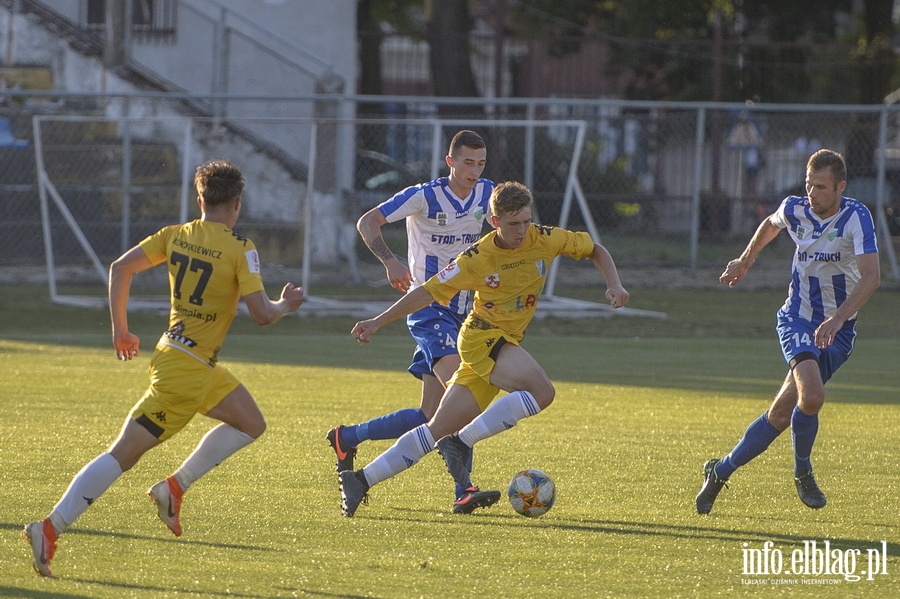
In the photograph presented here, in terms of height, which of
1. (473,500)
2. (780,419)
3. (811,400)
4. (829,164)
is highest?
(829,164)

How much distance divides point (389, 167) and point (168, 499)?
62.2 feet

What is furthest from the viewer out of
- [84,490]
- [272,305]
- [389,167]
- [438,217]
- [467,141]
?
[389,167]

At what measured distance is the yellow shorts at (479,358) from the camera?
251 inches

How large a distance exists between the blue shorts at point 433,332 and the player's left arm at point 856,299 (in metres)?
1.83

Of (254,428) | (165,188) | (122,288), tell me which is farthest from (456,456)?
(165,188)

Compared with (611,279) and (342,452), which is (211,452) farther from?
(611,279)

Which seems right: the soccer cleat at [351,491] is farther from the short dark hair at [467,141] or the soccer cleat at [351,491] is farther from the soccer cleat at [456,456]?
the short dark hair at [467,141]

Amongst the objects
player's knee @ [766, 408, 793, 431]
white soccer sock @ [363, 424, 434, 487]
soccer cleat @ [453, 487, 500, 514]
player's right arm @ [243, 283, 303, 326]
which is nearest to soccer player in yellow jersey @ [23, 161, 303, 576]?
player's right arm @ [243, 283, 303, 326]

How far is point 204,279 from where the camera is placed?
547cm

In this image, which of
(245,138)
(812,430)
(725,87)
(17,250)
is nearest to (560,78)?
(725,87)

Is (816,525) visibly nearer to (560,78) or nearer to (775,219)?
(775,219)

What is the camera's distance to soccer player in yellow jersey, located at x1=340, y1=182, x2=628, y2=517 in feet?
20.6

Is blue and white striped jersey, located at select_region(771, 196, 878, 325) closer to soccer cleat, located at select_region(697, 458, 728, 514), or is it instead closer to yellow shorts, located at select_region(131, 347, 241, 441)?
soccer cleat, located at select_region(697, 458, 728, 514)

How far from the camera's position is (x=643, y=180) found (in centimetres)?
A: 2733
